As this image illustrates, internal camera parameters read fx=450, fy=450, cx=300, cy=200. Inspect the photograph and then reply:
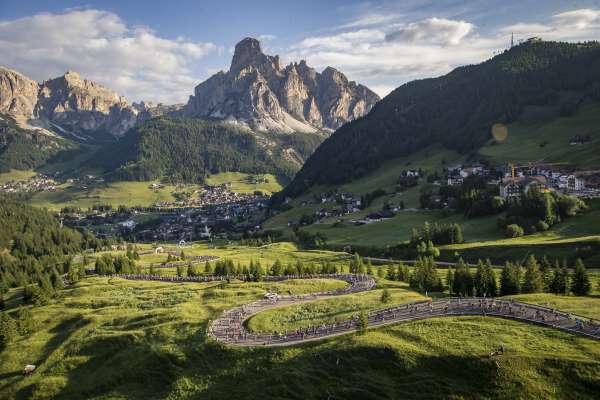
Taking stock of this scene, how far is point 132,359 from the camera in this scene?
6694 cm

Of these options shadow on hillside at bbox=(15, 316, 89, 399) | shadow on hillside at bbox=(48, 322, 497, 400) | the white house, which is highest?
the white house

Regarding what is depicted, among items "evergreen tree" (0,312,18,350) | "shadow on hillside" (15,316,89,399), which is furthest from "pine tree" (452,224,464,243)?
"evergreen tree" (0,312,18,350)

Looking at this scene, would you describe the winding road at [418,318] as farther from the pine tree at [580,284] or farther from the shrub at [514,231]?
the shrub at [514,231]

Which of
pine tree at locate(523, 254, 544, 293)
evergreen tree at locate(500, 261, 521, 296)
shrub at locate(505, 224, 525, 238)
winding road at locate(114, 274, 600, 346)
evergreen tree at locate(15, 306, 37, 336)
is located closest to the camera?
winding road at locate(114, 274, 600, 346)

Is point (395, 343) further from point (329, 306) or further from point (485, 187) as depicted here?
point (485, 187)

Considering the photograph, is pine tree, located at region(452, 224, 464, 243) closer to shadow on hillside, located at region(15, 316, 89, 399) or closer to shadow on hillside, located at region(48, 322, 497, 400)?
shadow on hillside, located at region(48, 322, 497, 400)

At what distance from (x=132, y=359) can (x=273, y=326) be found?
21.4 meters

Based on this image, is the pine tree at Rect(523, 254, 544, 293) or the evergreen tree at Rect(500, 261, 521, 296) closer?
the pine tree at Rect(523, 254, 544, 293)

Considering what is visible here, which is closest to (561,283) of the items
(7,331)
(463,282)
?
(463,282)

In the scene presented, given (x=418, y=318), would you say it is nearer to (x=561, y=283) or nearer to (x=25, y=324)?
(x=561, y=283)

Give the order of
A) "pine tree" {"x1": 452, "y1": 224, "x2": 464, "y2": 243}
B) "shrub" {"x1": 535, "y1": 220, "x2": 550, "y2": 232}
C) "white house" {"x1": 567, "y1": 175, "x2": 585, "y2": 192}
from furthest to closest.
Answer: "white house" {"x1": 567, "y1": 175, "x2": 585, "y2": 192} < "pine tree" {"x1": 452, "y1": 224, "x2": 464, "y2": 243} < "shrub" {"x1": 535, "y1": 220, "x2": 550, "y2": 232}

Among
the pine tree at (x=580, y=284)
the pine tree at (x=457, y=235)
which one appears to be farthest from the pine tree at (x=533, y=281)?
the pine tree at (x=457, y=235)

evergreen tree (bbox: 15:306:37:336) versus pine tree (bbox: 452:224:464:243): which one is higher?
pine tree (bbox: 452:224:464:243)

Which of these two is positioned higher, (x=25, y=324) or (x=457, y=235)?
(x=457, y=235)
